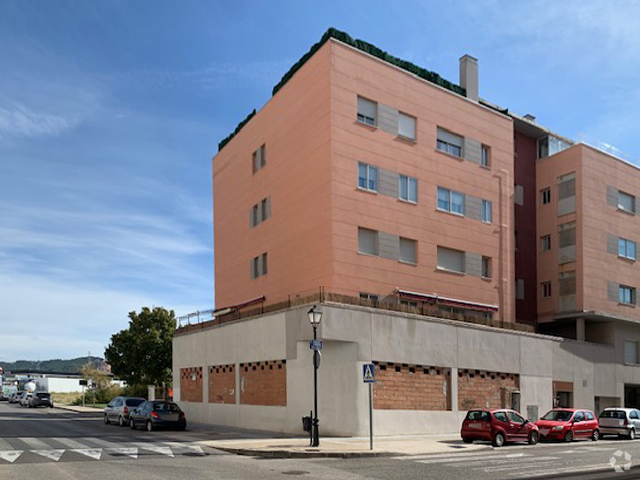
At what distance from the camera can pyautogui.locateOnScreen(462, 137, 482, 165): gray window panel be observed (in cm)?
3956

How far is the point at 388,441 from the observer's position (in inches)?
1037

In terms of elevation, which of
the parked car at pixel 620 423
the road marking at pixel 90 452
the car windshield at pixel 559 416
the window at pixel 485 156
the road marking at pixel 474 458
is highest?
the window at pixel 485 156

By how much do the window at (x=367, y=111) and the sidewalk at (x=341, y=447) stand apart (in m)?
16.1

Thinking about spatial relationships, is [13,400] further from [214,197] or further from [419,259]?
[419,259]

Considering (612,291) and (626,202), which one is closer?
(612,291)

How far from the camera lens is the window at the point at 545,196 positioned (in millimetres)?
46562

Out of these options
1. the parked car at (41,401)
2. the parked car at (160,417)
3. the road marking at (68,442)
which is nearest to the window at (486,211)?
the parked car at (160,417)

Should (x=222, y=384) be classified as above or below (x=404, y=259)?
below

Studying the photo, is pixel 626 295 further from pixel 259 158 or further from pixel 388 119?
pixel 259 158

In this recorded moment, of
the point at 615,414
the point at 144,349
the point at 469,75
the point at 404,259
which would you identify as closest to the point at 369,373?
the point at 404,259

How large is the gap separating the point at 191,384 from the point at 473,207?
20235 millimetres

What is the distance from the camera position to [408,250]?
119ft

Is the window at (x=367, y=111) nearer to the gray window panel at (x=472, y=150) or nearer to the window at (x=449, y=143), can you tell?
the window at (x=449, y=143)

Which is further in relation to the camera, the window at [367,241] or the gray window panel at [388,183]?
the gray window panel at [388,183]
